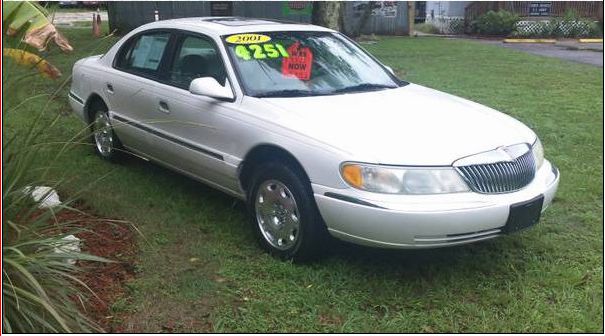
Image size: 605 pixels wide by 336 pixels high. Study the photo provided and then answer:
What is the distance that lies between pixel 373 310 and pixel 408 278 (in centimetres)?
47

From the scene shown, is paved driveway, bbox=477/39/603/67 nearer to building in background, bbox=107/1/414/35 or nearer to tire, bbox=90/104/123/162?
building in background, bbox=107/1/414/35

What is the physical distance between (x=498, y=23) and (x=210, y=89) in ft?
76.0

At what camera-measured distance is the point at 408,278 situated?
4066 mm

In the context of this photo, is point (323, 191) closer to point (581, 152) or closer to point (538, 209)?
point (538, 209)

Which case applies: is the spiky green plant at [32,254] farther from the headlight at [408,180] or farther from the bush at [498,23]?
the bush at [498,23]

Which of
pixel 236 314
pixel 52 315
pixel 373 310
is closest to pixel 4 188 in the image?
pixel 52 315

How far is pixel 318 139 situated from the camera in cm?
393

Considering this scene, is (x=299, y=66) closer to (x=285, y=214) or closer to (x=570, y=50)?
(x=285, y=214)

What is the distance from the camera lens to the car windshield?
186 inches

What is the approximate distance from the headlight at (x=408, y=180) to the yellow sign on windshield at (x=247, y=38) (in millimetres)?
1739

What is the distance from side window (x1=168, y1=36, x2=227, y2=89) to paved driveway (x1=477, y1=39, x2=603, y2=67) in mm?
12919

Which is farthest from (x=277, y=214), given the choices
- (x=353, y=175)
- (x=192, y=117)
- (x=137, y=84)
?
(x=137, y=84)

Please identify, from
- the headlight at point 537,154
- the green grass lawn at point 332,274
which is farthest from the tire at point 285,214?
the headlight at point 537,154

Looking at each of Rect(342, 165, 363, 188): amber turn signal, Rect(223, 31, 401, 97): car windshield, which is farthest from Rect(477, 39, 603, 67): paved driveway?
Rect(342, 165, 363, 188): amber turn signal
